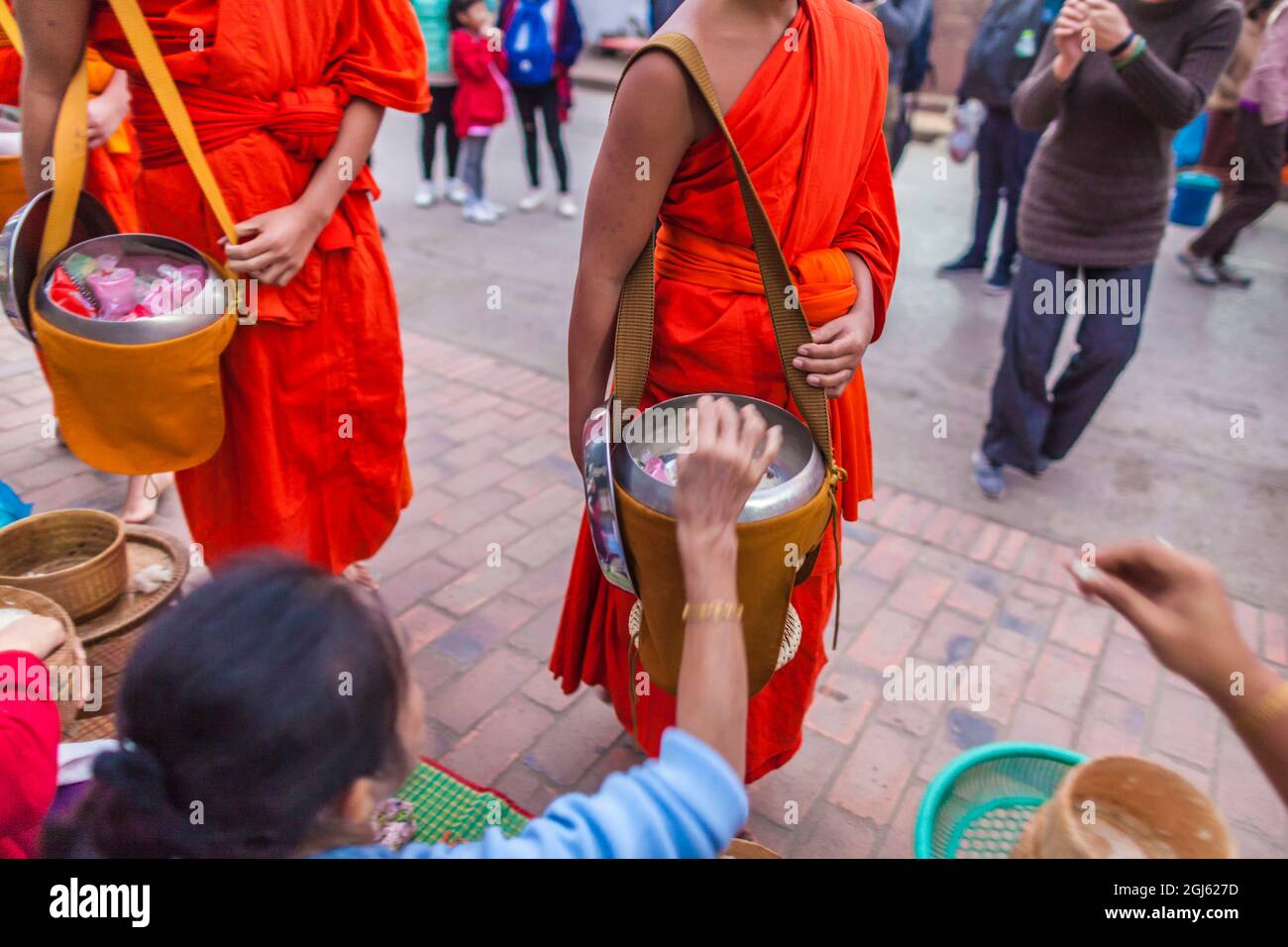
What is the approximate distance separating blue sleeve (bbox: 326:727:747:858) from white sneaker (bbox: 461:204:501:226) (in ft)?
20.6

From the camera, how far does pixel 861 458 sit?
1970 mm

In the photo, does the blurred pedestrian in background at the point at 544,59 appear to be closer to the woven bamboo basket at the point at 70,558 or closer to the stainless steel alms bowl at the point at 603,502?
the woven bamboo basket at the point at 70,558

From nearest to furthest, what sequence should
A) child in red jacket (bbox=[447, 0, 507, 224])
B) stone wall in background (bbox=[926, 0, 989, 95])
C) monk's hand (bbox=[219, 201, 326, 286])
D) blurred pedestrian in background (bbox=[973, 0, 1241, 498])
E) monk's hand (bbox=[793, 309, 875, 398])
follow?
monk's hand (bbox=[793, 309, 875, 398]), monk's hand (bbox=[219, 201, 326, 286]), blurred pedestrian in background (bbox=[973, 0, 1241, 498]), child in red jacket (bbox=[447, 0, 507, 224]), stone wall in background (bbox=[926, 0, 989, 95])

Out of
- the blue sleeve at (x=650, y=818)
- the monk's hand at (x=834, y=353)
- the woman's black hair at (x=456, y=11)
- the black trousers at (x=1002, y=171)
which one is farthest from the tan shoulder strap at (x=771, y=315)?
the woman's black hair at (x=456, y=11)

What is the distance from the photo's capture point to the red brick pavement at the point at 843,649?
92.1 inches

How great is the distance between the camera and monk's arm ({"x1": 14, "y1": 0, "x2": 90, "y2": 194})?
1832 millimetres

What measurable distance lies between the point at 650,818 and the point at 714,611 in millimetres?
258

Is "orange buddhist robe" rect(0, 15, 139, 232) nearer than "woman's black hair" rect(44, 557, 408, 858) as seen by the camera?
No

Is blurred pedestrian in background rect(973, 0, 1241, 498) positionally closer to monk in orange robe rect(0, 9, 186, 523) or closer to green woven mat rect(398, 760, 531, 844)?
green woven mat rect(398, 760, 531, 844)

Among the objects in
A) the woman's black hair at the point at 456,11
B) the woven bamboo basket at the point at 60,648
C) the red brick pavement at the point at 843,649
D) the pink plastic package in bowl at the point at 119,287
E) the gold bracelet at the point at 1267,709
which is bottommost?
the red brick pavement at the point at 843,649

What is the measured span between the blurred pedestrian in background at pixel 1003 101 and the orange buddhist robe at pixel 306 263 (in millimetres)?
3996

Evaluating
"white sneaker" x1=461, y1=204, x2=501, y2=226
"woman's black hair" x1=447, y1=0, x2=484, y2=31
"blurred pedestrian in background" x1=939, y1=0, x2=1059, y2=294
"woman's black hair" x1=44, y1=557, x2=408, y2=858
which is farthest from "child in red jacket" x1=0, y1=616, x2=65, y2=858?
"woman's black hair" x1=447, y1=0, x2=484, y2=31
